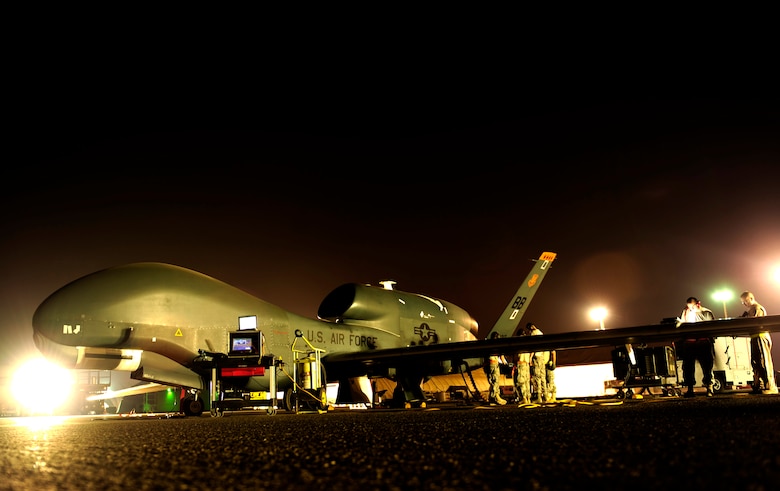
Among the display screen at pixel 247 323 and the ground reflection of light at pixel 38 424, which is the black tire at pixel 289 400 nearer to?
the display screen at pixel 247 323

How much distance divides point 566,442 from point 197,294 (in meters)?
11.2

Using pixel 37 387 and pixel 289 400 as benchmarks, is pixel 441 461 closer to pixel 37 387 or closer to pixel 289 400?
pixel 289 400

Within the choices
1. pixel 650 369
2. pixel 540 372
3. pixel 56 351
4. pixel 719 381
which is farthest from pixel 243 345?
pixel 719 381

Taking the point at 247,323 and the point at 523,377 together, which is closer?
the point at 247,323

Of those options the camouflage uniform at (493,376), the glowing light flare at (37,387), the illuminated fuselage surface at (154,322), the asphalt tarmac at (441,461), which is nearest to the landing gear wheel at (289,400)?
the illuminated fuselage surface at (154,322)

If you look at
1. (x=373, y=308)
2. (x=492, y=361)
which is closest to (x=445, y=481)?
(x=492, y=361)

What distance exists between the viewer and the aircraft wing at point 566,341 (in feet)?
30.7

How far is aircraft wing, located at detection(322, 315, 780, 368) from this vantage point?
936 cm

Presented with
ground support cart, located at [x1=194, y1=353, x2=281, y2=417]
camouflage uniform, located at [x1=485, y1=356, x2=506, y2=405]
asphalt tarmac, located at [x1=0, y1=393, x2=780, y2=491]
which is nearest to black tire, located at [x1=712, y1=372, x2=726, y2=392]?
camouflage uniform, located at [x1=485, y1=356, x2=506, y2=405]

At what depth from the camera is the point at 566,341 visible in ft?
37.9

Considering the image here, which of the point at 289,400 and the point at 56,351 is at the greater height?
the point at 56,351

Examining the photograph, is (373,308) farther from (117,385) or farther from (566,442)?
(117,385)

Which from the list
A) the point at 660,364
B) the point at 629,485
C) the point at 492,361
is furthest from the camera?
the point at 492,361

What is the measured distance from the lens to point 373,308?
56.7ft
